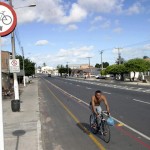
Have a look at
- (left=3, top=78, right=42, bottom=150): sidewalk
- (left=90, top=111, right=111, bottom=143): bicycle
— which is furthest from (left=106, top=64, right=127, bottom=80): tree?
(left=90, top=111, right=111, bottom=143): bicycle

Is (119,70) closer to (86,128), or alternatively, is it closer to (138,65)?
(138,65)

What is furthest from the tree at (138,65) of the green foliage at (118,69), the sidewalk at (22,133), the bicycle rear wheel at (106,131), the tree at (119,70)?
the bicycle rear wheel at (106,131)

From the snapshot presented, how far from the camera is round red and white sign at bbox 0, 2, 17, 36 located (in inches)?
218

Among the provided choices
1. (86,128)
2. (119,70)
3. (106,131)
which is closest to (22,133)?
(86,128)

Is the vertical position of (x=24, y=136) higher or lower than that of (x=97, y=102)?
lower

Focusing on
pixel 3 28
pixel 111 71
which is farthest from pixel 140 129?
pixel 111 71

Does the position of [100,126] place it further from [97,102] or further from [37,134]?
[37,134]

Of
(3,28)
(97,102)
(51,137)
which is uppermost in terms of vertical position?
(3,28)

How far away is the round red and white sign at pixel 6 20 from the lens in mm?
5543

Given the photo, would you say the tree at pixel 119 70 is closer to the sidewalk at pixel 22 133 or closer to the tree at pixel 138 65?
the tree at pixel 138 65

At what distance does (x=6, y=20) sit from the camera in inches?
221

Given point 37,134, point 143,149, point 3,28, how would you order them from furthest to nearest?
1. point 37,134
2. point 143,149
3. point 3,28

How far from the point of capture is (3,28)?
18.2 ft

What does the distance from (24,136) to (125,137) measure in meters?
3.42
